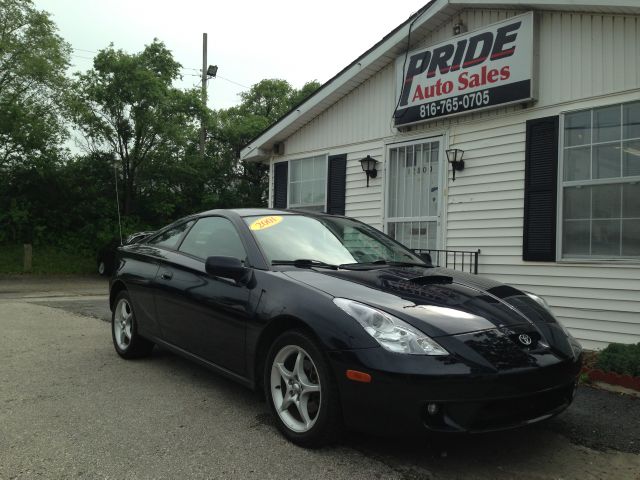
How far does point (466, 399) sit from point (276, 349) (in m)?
1.13

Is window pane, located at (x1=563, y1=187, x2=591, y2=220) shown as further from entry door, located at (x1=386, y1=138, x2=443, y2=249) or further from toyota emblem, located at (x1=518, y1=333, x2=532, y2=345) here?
toyota emblem, located at (x1=518, y1=333, x2=532, y2=345)

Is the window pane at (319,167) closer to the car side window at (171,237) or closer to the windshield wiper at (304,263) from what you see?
the car side window at (171,237)

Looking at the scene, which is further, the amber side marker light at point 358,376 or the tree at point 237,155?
the tree at point 237,155

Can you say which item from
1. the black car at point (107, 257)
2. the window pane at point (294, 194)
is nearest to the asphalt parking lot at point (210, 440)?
the window pane at point (294, 194)

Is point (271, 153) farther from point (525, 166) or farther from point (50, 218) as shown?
point (50, 218)

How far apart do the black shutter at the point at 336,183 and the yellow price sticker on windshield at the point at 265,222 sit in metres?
5.20

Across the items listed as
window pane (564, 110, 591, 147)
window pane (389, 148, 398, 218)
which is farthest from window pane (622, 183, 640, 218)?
window pane (389, 148, 398, 218)

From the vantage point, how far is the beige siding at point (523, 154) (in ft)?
19.4

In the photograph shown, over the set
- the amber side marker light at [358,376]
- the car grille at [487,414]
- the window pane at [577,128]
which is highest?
the window pane at [577,128]

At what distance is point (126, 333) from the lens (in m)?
5.00

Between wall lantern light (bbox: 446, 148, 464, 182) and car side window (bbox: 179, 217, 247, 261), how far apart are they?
426cm

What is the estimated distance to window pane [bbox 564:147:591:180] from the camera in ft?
20.5

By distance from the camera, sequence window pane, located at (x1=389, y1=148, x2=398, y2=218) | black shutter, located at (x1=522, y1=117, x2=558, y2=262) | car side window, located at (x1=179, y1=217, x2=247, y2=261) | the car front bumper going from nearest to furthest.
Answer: the car front bumper, car side window, located at (x1=179, y1=217, x2=247, y2=261), black shutter, located at (x1=522, y1=117, x2=558, y2=262), window pane, located at (x1=389, y1=148, x2=398, y2=218)

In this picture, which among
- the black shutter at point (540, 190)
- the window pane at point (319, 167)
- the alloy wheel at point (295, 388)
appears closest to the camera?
the alloy wheel at point (295, 388)
